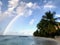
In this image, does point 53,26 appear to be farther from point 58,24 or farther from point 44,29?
point 44,29

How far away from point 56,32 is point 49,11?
2.78 meters

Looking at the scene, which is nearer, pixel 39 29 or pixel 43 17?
pixel 43 17

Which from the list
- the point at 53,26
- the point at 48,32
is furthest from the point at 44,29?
the point at 53,26

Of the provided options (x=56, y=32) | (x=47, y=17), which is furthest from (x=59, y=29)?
(x=47, y=17)

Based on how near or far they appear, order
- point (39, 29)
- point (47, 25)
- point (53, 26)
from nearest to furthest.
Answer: point (53, 26)
point (47, 25)
point (39, 29)

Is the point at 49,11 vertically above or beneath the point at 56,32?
above

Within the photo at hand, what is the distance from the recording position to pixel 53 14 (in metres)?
22.7

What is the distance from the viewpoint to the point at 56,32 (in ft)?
74.0

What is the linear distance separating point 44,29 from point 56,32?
2.23 metres

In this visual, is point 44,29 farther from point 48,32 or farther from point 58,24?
point 58,24

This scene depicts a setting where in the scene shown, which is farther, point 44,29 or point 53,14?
point 44,29

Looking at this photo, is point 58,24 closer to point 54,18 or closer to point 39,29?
point 54,18

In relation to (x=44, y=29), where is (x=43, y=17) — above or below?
above

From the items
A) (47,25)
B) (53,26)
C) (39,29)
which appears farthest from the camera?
(39,29)
